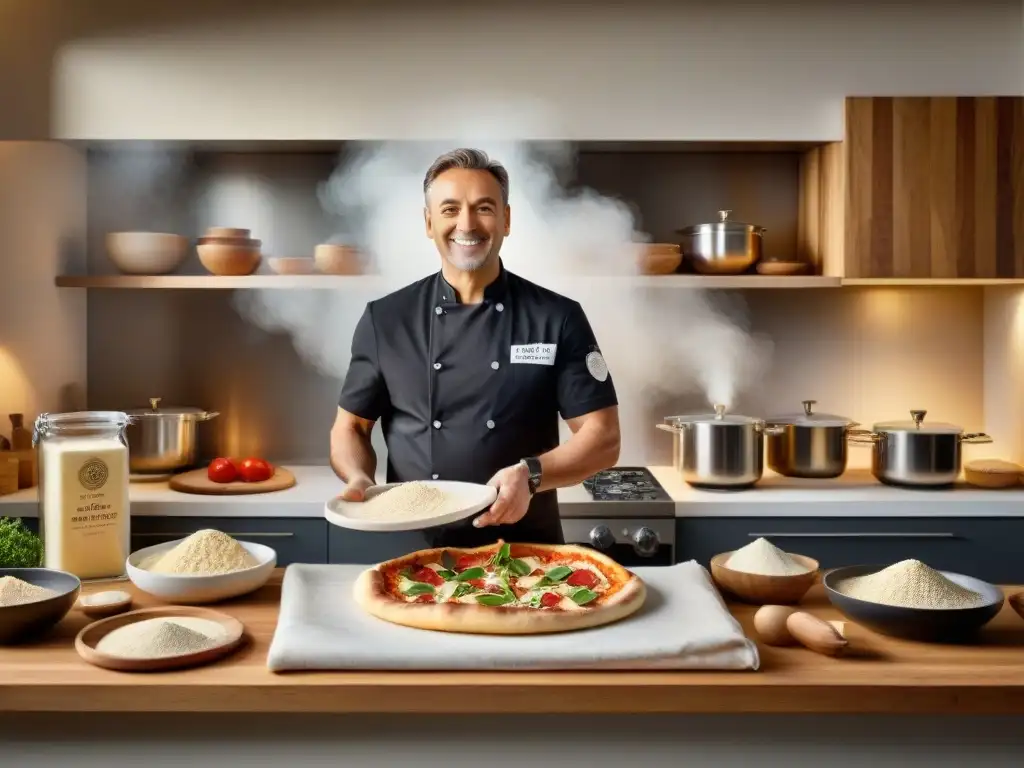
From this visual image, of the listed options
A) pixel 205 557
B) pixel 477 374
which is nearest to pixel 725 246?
pixel 477 374

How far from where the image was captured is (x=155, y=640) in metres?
1.49

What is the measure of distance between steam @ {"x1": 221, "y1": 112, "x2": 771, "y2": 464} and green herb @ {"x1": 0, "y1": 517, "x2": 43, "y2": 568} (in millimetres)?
1728

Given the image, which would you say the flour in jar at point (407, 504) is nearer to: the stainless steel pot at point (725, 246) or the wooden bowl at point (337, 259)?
the wooden bowl at point (337, 259)

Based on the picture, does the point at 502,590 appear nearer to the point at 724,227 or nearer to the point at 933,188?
the point at 724,227

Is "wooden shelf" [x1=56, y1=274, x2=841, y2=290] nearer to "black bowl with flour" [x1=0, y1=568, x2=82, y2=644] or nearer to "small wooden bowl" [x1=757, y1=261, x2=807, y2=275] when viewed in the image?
"small wooden bowl" [x1=757, y1=261, x2=807, y2=275]

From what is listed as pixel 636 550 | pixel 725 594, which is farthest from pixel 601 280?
pixel 725 594

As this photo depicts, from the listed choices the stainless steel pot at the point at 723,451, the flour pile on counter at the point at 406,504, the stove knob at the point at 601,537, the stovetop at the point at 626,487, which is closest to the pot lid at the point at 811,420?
the stainless steel pot at the point at 723,451

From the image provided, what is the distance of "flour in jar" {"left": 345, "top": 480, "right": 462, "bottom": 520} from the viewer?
5.86ft

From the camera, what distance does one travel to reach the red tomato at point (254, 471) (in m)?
3.22

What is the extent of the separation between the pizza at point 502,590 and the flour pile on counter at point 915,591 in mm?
363

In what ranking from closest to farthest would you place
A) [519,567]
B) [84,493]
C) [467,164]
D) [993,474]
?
[519,567], [84,493], [467,164], [993,474]

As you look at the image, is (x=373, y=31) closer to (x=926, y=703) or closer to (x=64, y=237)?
(x=64, y=237)

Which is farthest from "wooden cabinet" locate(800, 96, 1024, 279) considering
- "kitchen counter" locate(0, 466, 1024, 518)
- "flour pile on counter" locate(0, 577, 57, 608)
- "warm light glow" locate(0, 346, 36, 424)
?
"warm light glow" locate(0, 346, 36, 424)

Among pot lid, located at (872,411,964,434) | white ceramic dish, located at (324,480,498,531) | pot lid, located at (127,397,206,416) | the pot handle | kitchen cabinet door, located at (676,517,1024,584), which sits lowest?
kitchen cabinet door, located at (676,517,1024,584)
